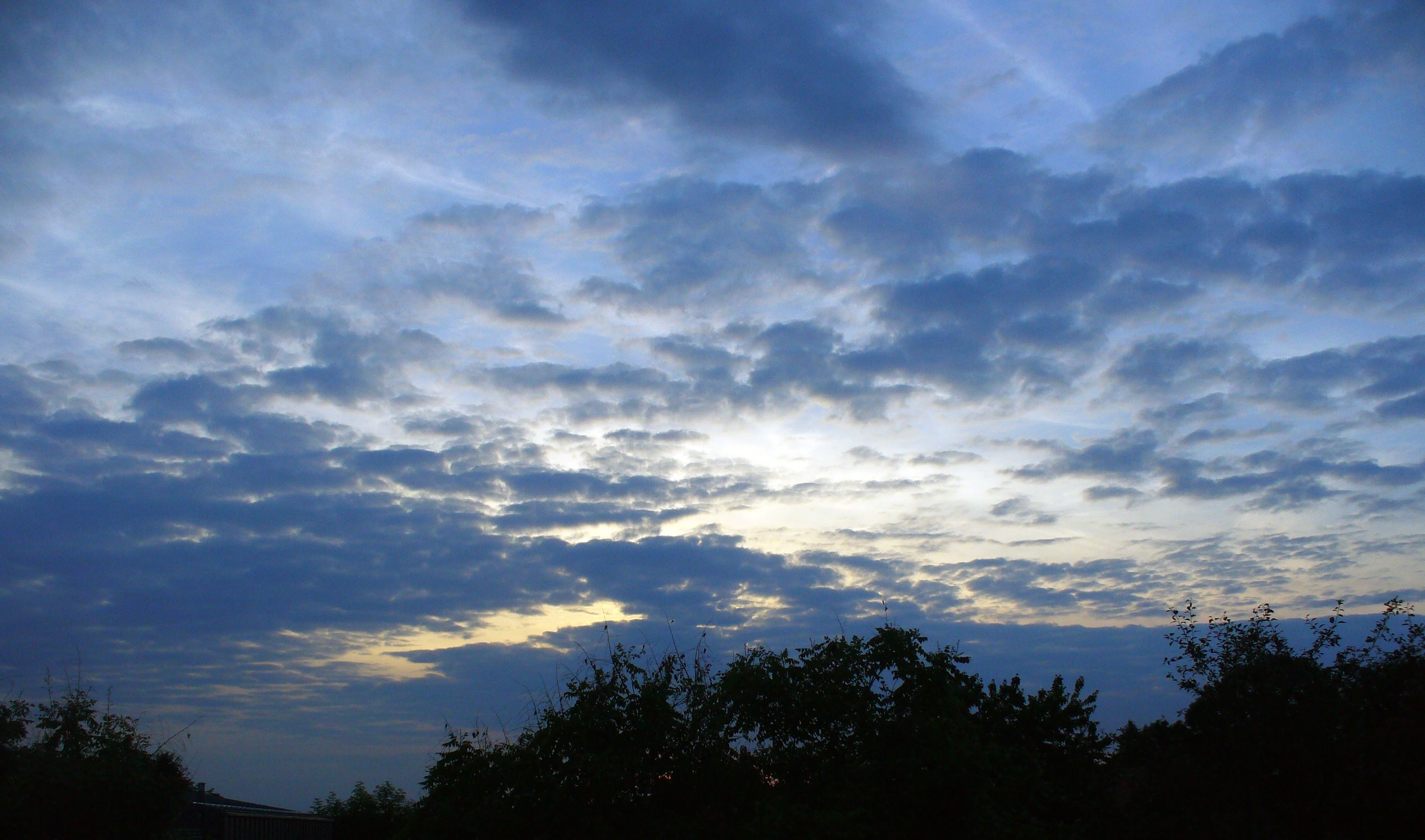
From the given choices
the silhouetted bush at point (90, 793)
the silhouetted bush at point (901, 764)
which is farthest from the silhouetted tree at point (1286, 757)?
the silhouetted bush at point (90, 793)

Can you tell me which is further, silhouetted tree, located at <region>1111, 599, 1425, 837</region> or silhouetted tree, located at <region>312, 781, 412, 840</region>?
silhouetted tree, located at <region>312, 781, 412, 840</region>

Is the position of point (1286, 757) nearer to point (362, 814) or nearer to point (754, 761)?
point (754, 761)

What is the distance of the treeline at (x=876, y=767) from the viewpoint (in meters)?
16.8

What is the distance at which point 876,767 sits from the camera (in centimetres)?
1850

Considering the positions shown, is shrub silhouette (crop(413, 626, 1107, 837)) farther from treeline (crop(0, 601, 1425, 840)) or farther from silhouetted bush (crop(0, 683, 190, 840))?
silhouetted bush (crop(0, 683, 190, 840))

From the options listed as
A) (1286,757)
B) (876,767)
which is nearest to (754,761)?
(876,767)

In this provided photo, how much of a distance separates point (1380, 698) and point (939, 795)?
10.2m

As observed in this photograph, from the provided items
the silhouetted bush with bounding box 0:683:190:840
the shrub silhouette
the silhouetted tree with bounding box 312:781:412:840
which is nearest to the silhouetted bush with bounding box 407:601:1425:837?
the shrub silhouette

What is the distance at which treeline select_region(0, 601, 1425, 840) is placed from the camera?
55.0 feet

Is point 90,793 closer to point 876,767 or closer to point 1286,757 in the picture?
point 876,767

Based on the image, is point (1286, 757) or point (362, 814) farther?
point (362, 814)

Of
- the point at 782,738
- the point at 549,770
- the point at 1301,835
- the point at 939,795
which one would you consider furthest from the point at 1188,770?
the point at 549,770

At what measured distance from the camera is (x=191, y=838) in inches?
1423

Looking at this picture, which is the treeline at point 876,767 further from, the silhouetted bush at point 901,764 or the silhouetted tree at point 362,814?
the silhouetted tree at point 362,814
